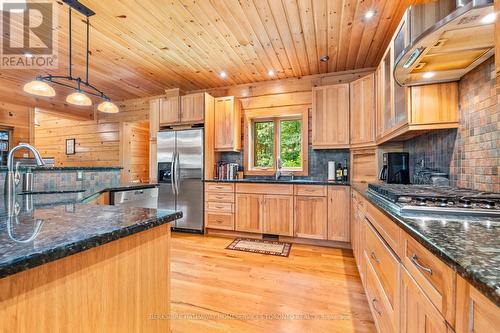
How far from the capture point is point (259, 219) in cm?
342

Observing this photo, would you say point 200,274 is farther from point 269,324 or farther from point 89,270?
point 89,270

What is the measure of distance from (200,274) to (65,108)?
5174 mm

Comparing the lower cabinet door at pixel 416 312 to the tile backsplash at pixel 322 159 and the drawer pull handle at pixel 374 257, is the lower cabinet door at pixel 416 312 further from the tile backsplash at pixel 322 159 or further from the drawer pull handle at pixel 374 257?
the tile backsplash at pixel 322 159

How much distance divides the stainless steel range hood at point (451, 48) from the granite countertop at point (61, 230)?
5.05ft

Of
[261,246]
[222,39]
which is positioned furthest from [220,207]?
[222,39]

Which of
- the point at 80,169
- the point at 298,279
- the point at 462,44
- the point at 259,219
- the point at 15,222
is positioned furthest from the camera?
the point at 259,219

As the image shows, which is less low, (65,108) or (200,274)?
(65,108)

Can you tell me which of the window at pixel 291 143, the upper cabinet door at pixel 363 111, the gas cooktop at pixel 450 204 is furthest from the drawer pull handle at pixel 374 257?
the window at pixel 291 143

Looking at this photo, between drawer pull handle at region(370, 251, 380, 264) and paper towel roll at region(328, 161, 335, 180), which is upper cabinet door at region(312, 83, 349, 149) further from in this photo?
drawer pull handle at region(370, 251, 380, 264)

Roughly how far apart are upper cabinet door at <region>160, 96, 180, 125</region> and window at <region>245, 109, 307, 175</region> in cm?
124

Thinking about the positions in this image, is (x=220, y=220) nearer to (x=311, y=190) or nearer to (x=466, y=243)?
(x=311, y=190)

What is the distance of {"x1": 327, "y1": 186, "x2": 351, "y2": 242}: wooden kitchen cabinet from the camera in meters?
3.04

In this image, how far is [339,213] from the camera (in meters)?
3.07

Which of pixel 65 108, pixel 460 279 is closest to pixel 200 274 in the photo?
pixel 460 279
